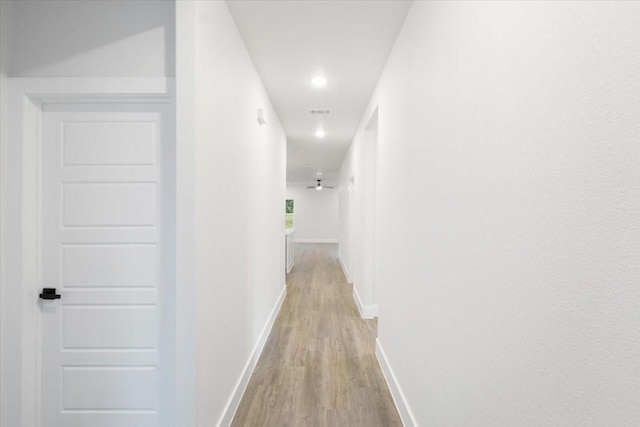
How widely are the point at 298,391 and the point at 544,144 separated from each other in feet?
8.05

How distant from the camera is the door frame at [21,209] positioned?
180cm

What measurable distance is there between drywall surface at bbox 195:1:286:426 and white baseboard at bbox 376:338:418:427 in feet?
3.79

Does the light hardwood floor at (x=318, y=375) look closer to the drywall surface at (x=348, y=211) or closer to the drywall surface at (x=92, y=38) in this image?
the drywall surface at (x=348, y=211)

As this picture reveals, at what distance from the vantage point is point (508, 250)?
3.27 ft

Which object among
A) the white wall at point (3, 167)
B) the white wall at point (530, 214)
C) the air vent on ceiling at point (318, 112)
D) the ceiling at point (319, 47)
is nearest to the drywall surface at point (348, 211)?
the air vent on ceiling at point (318, 112)

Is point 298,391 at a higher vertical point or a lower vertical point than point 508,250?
lower

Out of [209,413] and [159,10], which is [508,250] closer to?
[209,413]

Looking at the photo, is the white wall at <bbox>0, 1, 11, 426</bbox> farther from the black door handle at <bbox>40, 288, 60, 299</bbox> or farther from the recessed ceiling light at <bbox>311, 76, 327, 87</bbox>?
the recessed ceiling light at <bbox>311, 76, 327, 87</bbox>

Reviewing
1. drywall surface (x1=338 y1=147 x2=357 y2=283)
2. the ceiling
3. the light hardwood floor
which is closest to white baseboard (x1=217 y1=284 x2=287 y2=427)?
the light hardwood floor

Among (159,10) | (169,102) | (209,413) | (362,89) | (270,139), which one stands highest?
(362,89)

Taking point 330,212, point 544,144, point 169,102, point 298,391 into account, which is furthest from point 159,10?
point 330,212

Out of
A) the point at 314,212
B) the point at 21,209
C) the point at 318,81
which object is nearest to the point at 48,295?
the point at 21,209

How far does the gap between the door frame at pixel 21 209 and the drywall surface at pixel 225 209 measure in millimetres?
330

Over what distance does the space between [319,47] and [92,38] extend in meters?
1.56
